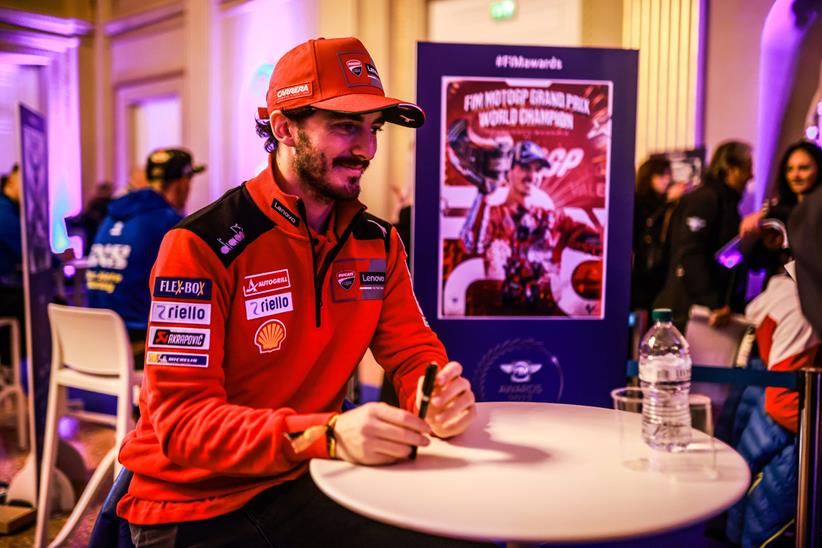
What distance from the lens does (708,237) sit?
12.1ft

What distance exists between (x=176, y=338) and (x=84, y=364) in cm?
166

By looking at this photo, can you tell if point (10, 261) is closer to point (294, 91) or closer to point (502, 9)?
point (502, 9)

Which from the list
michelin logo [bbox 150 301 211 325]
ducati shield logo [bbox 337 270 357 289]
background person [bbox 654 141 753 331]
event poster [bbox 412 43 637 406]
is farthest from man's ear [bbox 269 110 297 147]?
background person [bbox 654 141 753 331]

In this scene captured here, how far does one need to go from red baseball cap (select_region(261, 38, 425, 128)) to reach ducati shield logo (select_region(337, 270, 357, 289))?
1.04 ft

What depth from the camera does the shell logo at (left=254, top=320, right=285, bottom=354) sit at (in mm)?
1360

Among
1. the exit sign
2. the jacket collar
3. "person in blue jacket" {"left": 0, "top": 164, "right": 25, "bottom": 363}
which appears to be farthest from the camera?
the exit sign

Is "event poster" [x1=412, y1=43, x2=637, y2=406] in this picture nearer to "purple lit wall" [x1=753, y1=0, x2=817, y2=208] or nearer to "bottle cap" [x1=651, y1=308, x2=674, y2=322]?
"bottle cap" [x1=651, y1=308, x2=674, y2=322]

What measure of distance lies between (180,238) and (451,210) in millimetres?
1356

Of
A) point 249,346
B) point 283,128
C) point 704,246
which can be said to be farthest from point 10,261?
point 704,246

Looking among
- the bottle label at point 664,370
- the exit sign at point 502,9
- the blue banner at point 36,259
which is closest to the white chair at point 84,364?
the blue banner at point 36,259

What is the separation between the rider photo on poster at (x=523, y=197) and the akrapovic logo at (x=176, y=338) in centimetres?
139

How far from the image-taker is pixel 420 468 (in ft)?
3.69

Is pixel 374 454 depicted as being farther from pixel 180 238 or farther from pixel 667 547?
pixel 667 547

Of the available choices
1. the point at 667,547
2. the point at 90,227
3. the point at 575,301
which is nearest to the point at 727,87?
the point at 575,301
